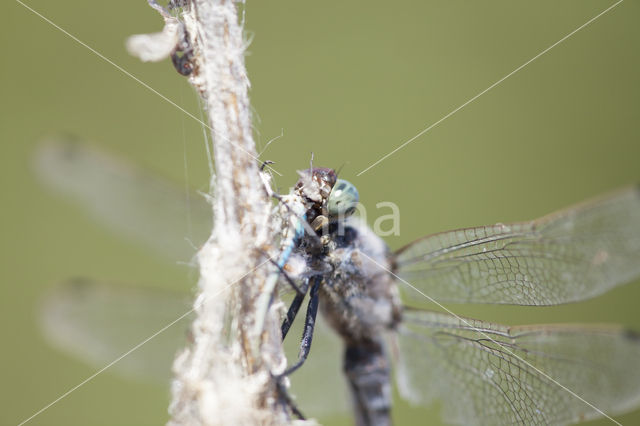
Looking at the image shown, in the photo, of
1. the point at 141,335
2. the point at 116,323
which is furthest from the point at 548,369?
the point at 116,323

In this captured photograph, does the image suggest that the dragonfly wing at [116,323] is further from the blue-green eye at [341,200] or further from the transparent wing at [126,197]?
the blue-green eye at [341,200]

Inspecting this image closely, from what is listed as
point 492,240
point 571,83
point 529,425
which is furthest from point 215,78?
point 571,83

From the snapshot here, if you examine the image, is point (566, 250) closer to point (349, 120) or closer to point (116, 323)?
point (116, 323)

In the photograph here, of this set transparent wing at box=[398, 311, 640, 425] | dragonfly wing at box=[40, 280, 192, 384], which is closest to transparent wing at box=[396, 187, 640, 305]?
transparent wing at box=[398, 311, 640, 425]

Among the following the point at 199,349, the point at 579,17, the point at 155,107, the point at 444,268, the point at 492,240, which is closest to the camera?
the point at 199,349

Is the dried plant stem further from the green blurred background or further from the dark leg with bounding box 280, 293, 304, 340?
the green blurred background

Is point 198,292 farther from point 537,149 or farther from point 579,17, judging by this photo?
point 579,17
